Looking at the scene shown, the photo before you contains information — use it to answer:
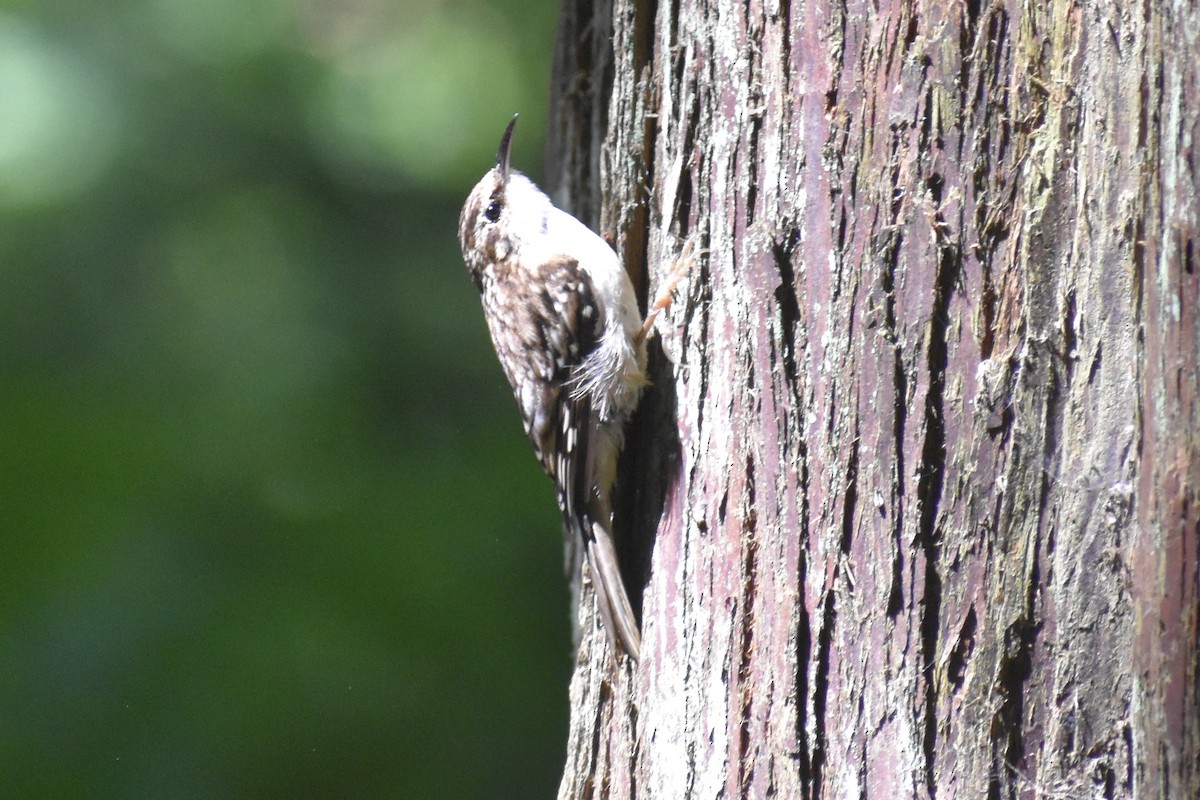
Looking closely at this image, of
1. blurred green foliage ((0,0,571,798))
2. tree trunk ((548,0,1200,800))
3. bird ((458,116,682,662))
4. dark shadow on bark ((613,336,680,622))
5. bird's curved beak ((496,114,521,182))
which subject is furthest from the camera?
blurred green foliage ((0,0,571,798))

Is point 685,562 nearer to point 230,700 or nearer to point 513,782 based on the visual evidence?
point 230,700

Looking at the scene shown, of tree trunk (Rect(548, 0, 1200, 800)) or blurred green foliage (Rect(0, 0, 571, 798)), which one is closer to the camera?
tree trunk (Rect(548, 0, 1200, 800))

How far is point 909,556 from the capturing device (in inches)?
67.1

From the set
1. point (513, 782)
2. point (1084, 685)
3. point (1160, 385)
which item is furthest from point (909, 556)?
point (513, 782)

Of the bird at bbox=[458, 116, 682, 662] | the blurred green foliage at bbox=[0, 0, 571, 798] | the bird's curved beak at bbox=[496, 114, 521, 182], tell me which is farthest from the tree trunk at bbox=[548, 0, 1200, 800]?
the blurred green foliage at bbox=[0, 0, 571, 798]

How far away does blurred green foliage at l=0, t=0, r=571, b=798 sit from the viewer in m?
3.51

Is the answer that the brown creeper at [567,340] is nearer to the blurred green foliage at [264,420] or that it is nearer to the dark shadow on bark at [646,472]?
the dark shadow on bark at [646,472]

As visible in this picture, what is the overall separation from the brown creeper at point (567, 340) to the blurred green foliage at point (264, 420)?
104 cm

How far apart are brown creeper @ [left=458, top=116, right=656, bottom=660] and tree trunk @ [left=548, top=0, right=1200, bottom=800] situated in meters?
0.37

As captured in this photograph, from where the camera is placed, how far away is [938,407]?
1701mm

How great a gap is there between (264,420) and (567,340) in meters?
1.67

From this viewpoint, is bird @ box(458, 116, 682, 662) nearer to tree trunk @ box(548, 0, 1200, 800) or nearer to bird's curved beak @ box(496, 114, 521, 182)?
bird's curved beak @ box(496, 114, 521, 182)

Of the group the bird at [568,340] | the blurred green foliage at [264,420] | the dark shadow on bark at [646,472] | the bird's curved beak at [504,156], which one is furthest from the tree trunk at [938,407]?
the blurred green foliage at [264,420]

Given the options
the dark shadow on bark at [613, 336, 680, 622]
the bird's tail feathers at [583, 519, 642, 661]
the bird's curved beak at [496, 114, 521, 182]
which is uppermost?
the bird's curved beak at [496, 114, 521, 182]
